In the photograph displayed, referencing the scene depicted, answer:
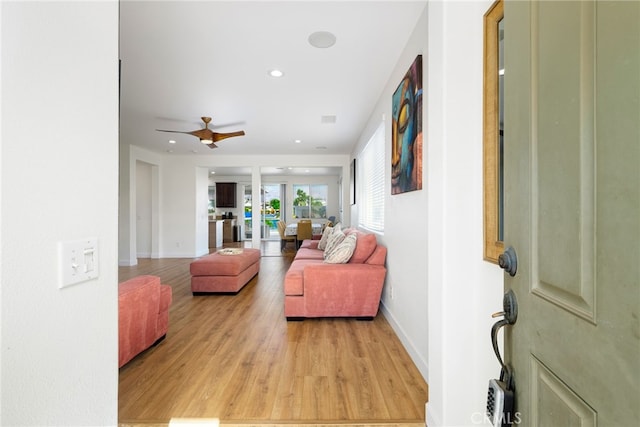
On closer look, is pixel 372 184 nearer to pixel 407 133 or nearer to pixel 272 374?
pixel 407 133

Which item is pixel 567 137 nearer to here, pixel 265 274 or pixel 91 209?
pixel 91 209

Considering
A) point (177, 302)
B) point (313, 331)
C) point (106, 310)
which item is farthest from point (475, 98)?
point (177, 302)

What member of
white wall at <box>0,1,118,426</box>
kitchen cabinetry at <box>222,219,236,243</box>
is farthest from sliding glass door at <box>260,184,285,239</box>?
white wall at <box>0,1,118,426</box>

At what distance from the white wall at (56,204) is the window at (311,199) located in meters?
9.71

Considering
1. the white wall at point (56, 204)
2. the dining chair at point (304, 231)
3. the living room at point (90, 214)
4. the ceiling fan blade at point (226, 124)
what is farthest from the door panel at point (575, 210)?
the dining chair at point (304, 231)

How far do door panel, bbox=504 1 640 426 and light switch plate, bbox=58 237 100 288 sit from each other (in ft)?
3.64

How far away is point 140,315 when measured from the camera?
6.61 ft

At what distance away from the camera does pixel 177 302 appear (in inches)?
136

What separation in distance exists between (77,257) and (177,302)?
3.15 meters

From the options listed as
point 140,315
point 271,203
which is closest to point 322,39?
point 140,315

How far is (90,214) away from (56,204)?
99 mm

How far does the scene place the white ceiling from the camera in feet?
6.20

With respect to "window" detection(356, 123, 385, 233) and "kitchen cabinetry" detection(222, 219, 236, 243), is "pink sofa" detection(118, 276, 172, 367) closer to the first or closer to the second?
"window" detection(356, 123, 385, 233)

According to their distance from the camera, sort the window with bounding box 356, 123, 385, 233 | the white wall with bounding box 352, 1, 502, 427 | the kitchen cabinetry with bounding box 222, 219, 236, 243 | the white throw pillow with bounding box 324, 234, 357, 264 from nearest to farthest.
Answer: the white wall with bounding box 352, 1, 502, 427, the white throw pillow with bounding box 324, 234, 357, 264, the window with bounding box 356, 123, 385, 233, the kitchen cabinetry with bounding box 222, 219, 236, 243
